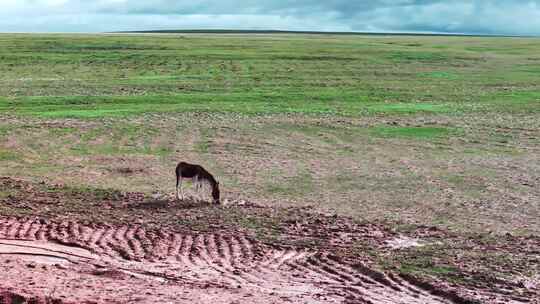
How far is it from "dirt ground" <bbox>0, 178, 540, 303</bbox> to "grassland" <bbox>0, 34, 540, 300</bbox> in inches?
25.1

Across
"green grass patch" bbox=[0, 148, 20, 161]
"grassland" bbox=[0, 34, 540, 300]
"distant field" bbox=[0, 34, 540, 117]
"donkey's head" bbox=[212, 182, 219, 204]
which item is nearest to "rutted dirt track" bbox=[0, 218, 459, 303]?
"grassland" bbox=[0, 34, 540, 300]

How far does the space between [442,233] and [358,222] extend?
64.5 inches

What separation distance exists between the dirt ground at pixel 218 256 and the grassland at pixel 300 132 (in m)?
0.64

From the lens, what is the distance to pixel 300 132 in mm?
27172

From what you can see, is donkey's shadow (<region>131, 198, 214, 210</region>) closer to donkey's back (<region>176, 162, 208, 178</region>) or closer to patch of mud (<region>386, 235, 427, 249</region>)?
donkey's back (<region>176, 162, 208, 178</region>)

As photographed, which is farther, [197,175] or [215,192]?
[197,175]

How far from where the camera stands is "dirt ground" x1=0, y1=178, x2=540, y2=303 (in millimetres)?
11031

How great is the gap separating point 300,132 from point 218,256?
14573 mm

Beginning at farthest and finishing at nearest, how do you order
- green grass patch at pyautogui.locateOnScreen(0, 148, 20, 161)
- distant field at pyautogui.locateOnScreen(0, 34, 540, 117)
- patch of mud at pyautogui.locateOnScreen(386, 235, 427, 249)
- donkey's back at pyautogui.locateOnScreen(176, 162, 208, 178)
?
1. distant field at pyautogui.locateOnScreen(0, 34, 540, 117)
2. green grass patch at pyautogui.locateOnScreen(0, 148, 20, 161)
3. donkey's back at pyautogui.locateOnScreen(176, 162, 208, 178)
4. patch of mud at pyautogui.locateOnScreen(386, 235, 427, 249)

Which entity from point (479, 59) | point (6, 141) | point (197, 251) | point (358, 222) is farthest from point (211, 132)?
point (479, 59)

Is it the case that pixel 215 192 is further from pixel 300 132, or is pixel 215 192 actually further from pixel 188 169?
pixel 300 132

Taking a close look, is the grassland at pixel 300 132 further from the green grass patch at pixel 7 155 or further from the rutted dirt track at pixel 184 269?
the rutted dirt track at pixel 184 269

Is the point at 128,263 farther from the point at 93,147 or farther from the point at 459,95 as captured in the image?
the point at 459,95

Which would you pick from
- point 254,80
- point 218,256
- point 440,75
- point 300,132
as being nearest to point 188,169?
point 218,256
